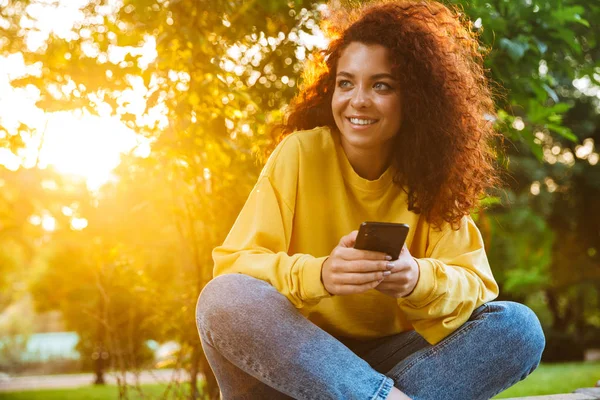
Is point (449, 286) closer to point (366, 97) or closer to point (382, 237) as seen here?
point (382, 237)

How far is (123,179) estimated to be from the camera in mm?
3275

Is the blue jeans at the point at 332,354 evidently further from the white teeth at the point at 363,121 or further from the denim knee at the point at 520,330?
the white teeth at the point at 363,121

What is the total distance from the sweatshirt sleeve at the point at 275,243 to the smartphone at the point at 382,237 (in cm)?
17

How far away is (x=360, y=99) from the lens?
2.01 metres

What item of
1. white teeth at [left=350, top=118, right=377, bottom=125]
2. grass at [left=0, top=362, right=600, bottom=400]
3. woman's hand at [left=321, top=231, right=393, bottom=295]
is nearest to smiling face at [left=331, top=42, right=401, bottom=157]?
white teeth at [left=350, top=118, right=377, bottom=125]

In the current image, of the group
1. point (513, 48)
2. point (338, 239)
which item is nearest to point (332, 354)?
point (338, 239)

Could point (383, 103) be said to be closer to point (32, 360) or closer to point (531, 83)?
point (531, 83)

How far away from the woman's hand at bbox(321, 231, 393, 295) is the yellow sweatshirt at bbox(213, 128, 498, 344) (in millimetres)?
160

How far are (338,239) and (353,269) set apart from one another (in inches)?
19.8

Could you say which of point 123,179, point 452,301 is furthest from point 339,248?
point 123,179

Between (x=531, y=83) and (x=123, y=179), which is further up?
(x=531, y=83)

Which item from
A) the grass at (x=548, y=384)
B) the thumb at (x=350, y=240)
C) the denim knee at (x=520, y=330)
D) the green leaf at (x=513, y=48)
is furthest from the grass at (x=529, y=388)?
the thumb at (x=350, y=240)

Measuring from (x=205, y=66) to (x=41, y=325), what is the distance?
3744 cm

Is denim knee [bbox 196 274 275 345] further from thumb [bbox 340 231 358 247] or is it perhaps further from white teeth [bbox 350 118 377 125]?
white teeth [bbox 350 118 377 125]
